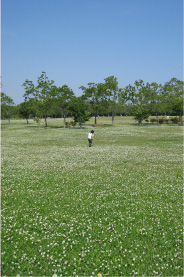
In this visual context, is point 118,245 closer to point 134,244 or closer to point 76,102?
point 134,244

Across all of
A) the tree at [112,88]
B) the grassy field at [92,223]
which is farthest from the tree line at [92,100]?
the grassy field at [92,223]

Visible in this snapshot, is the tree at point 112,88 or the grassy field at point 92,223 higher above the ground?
the tree at point 112,88

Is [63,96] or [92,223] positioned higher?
[63,96]

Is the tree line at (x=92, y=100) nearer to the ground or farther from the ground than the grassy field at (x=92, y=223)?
farther from the ground

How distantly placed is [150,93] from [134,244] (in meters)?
94.0

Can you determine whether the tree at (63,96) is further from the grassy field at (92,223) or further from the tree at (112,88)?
the grassy field at (92,223)

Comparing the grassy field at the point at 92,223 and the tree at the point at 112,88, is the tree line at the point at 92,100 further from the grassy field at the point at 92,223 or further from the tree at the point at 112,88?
the grassy field at the point at 92,223

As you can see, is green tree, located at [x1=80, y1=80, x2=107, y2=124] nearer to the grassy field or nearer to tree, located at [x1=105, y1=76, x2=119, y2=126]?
tree, located at [x1=105, y1=76, x2=119, y2=126]

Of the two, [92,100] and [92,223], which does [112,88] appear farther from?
[92,223]

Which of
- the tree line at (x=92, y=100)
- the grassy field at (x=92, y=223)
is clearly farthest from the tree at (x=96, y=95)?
the grassy field at (x=92, y=223)

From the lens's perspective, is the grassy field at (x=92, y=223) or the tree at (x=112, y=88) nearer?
the grassy field at (x=92, y=223)

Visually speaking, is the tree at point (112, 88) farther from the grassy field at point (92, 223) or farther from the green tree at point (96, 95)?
the grassy field at point (92, 223)

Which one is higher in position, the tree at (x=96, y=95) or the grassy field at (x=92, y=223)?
the tree at (x=96, y=95)

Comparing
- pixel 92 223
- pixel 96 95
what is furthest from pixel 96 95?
pixel 92 223
